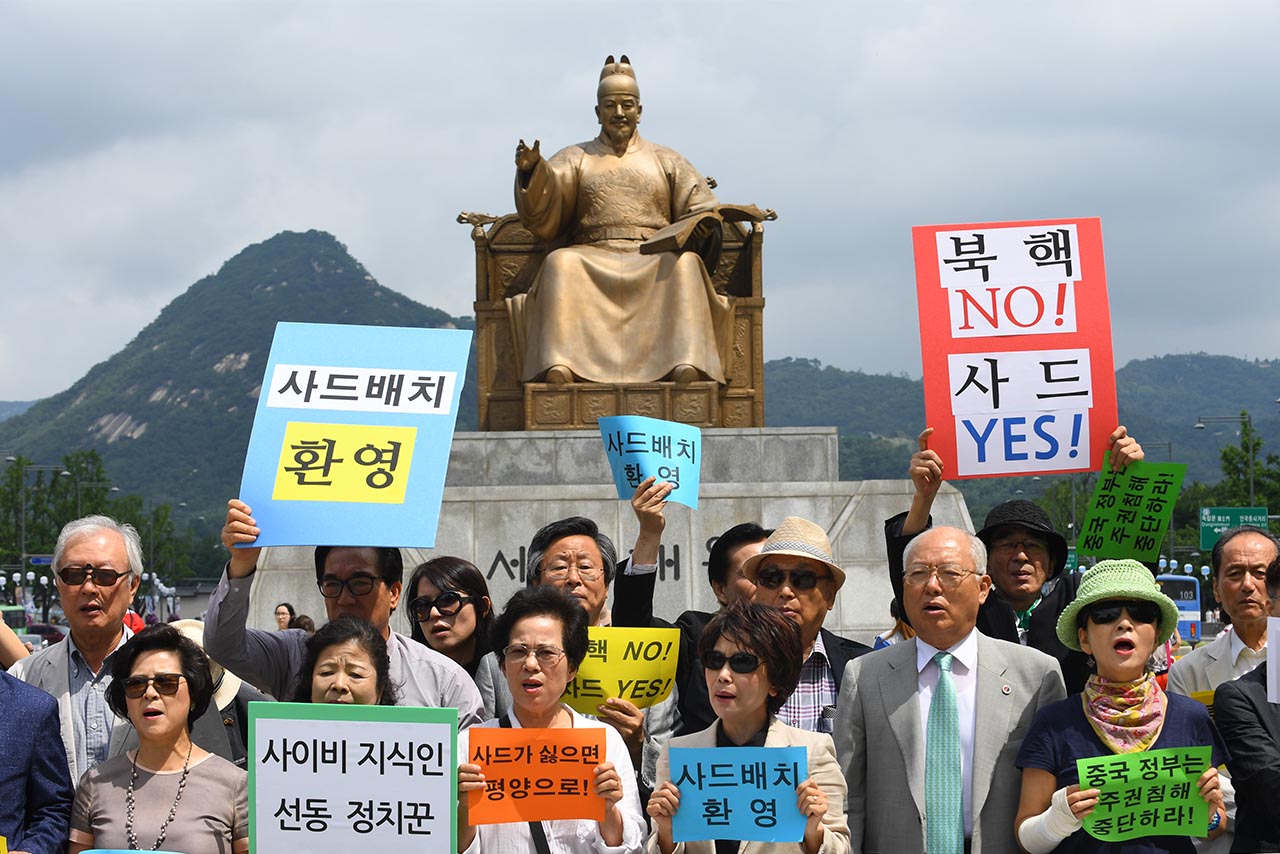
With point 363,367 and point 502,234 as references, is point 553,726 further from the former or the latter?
point 502,234

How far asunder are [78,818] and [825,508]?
762cm

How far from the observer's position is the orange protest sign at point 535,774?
13.7ft

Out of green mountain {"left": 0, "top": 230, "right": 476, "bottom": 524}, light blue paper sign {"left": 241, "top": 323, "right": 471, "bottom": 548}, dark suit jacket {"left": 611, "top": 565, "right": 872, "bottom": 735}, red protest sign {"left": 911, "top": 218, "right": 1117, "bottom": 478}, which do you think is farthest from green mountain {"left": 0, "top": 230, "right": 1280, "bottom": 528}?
light blue paper sign {"left": 241, "top": 323, "right": 471, "bottom": 548}

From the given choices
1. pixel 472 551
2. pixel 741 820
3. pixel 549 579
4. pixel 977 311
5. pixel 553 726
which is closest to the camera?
pixel 741 820

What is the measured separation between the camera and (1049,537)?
5.76 m

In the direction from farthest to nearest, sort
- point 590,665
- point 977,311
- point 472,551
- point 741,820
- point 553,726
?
point 472,551
point 977,311
point 590,665
point 553,726
point 741,820

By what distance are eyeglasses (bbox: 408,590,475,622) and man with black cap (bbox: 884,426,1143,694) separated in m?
1.45

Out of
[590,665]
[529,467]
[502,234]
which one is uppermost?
[502,234]

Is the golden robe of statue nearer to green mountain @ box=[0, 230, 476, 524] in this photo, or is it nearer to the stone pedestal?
the stone pedestal

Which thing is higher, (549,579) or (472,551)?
(472,551)

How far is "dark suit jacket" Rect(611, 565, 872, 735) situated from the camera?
16.6 feet

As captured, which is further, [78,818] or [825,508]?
[825,508]

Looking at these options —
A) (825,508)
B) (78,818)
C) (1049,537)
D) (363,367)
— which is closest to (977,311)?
(1049,537)

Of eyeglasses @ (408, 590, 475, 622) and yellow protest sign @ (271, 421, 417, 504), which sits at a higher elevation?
yellow protest sign @ (271, 421, 417, 504)
